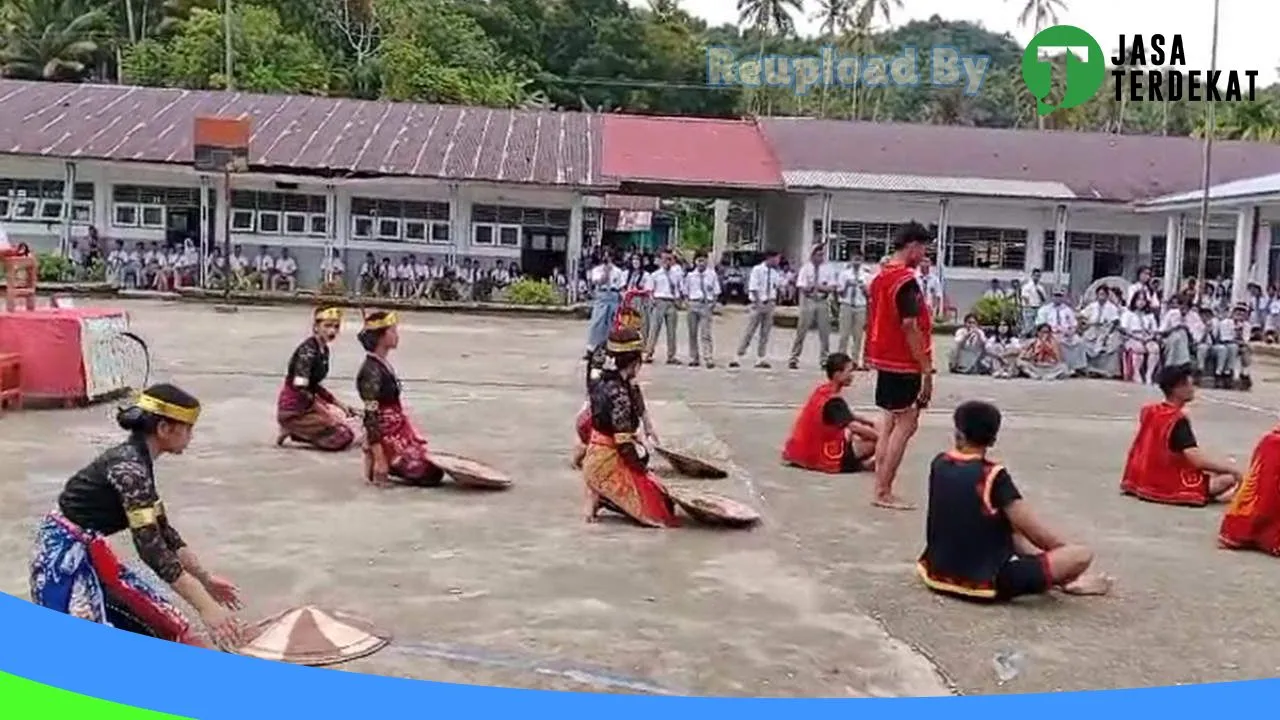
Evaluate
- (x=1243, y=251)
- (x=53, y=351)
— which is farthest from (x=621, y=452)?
(x=1243, y=251)

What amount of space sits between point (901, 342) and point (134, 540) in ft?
12.7

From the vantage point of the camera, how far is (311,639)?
4195 millimetres

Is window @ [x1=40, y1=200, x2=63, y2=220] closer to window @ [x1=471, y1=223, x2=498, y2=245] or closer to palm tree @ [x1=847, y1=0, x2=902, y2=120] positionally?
window @ [x1=471, y1=223, x2=498, y2=245]

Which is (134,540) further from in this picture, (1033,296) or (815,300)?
(1033,296)

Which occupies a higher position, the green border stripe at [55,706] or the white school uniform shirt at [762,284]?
the white school uniform shirt at [762,284]

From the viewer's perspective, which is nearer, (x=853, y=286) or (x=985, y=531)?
(x=985, y=531)

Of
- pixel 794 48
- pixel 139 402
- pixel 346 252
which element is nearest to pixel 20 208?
pixel 346 252

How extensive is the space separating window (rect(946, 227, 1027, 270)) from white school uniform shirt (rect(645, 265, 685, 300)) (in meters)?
12.3

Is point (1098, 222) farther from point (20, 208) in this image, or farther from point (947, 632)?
point (947, 632)

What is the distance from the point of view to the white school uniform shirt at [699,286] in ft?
47.0

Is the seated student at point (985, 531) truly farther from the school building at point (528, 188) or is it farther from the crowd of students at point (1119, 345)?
the school building at point (528, 188)

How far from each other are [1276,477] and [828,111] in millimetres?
45934

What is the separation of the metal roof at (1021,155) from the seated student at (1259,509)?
19.7m

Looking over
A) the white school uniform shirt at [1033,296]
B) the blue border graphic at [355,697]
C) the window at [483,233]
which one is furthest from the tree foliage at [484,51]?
the blue border graphic at [355,697]
